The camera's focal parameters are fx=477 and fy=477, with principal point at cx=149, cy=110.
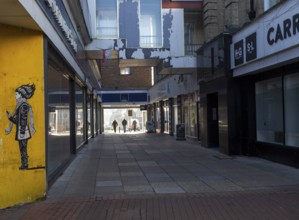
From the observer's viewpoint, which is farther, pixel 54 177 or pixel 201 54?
pixel 201 54

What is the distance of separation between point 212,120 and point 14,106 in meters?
12.8

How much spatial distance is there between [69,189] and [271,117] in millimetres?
7527

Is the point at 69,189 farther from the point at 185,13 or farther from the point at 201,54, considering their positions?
the point at 185,13

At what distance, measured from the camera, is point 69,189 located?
10.2 metres

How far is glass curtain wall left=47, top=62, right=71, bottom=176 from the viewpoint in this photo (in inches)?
434

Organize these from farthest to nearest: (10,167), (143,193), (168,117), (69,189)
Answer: (168,117) → (69,189) → (143,193) → (10,167)

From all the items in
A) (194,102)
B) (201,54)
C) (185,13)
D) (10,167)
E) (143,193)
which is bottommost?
(143,193)

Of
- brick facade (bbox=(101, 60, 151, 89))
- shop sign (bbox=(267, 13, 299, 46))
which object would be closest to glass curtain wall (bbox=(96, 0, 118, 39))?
shop sign (bbox=(267, 13, 299, 46))

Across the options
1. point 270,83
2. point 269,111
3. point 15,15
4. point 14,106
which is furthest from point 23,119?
point 269,111

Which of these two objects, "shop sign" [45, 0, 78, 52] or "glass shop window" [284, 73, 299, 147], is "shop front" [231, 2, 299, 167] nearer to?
"glass shop window" [284, 73, 299, 147]

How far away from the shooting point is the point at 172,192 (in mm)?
9656

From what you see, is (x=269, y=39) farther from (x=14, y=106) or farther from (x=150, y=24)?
(x=150, y=24)

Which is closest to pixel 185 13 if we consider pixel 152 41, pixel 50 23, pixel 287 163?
pixel 152 41

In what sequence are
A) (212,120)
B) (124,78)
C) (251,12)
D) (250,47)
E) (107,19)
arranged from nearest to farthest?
(250,47) → (251,12) → (212,120) → (107,19) → (124,78)
